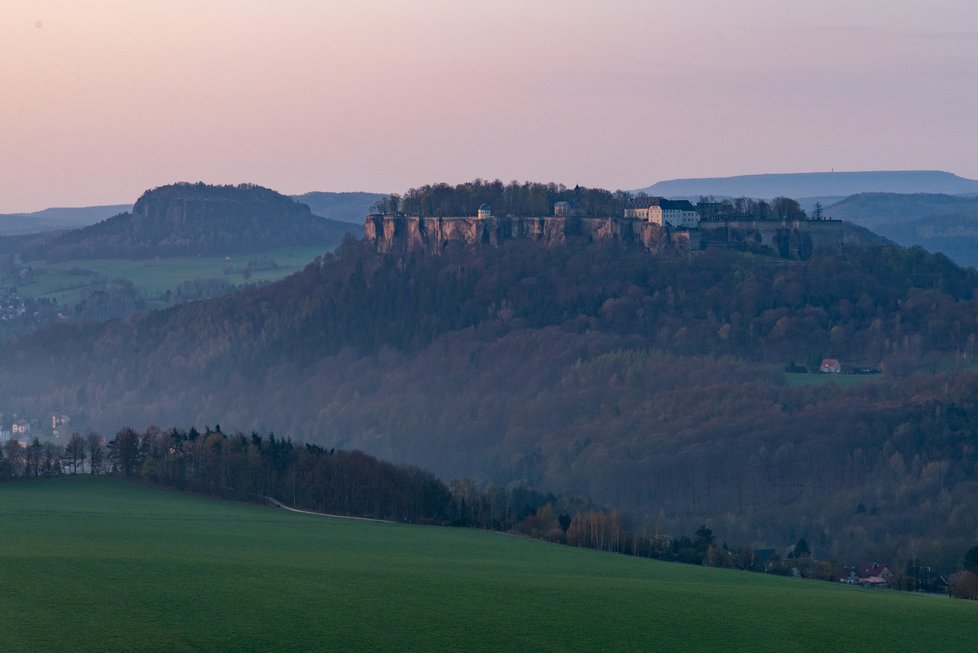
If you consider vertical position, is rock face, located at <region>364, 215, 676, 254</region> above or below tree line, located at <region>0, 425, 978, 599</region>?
above

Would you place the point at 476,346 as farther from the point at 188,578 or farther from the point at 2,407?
the point at 188,578

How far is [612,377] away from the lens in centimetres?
14375

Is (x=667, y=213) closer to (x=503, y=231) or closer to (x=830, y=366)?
(x=503, y=231)

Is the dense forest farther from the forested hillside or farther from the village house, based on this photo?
the village house

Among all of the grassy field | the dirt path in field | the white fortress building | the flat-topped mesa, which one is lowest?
the dirt path in field

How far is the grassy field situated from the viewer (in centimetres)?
5025

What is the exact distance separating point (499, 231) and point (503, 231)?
42 centimetres

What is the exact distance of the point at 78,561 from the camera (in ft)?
193

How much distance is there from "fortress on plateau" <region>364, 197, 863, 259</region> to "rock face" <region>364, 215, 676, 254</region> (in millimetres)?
94

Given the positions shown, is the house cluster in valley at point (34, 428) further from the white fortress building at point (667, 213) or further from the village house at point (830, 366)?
the village house at point (830, 366)

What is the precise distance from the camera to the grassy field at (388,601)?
5025 centimetres

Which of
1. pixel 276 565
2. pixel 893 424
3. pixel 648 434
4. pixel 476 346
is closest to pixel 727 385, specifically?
pixel 648 434

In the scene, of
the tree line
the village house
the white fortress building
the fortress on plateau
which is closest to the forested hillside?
the fortress on plateau

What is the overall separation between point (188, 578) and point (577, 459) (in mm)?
69932
